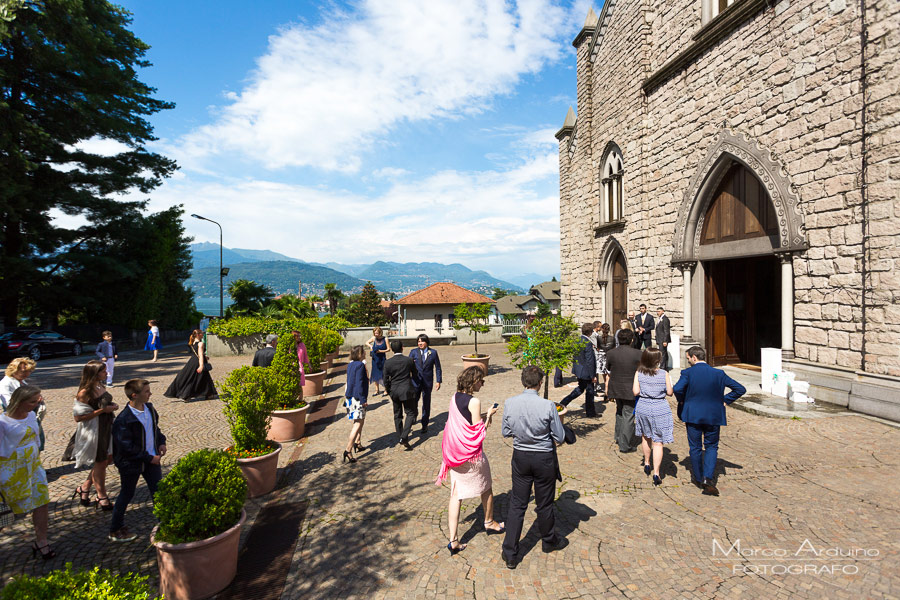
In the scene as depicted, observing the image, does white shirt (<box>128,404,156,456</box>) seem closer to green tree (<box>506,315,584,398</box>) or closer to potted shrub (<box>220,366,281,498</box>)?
potted shrub (<box>220,366,281,498</box>)

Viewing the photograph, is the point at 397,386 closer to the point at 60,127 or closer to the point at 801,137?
the point at 801,137

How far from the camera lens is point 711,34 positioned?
11.1 meters

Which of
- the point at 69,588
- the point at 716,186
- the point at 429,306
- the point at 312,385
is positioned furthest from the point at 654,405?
the point at 429,306

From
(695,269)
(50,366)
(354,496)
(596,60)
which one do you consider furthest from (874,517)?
(50,366)

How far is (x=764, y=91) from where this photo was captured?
9844 millimetres

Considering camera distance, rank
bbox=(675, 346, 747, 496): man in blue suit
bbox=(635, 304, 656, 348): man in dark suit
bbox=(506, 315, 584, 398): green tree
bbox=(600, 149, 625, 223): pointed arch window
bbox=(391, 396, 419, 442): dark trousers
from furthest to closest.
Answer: bbox=(600, 149, 625, 223): pointed arch window
bbox=(635, 304, 656, 348): man in dark suit
bbox=(391, 396, 419, 442): dark trousers
bbox=(506, 315, 584, 398): green tree
bbox=(675, 346, 747, 496): man in blue suit

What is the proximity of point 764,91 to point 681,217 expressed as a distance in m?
3.56

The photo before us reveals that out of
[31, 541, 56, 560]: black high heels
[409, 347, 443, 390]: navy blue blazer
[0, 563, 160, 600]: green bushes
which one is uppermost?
[409, 347, 443, 390]: navy blue blazer

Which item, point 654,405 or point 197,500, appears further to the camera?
point 654,405

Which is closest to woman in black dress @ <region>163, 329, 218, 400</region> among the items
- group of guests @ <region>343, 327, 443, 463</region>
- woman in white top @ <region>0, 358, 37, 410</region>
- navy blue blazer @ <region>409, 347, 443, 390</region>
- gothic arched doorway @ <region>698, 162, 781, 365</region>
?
woman in white top @ <region>0, 358, 37, 410</region>

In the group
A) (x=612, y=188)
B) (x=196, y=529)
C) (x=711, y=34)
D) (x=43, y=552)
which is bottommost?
(x=43, y=552)

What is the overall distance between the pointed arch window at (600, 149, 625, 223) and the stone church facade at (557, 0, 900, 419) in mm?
68

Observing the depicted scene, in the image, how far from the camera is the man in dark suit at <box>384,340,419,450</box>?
7184mm

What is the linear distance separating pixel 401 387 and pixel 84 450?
166 inches
